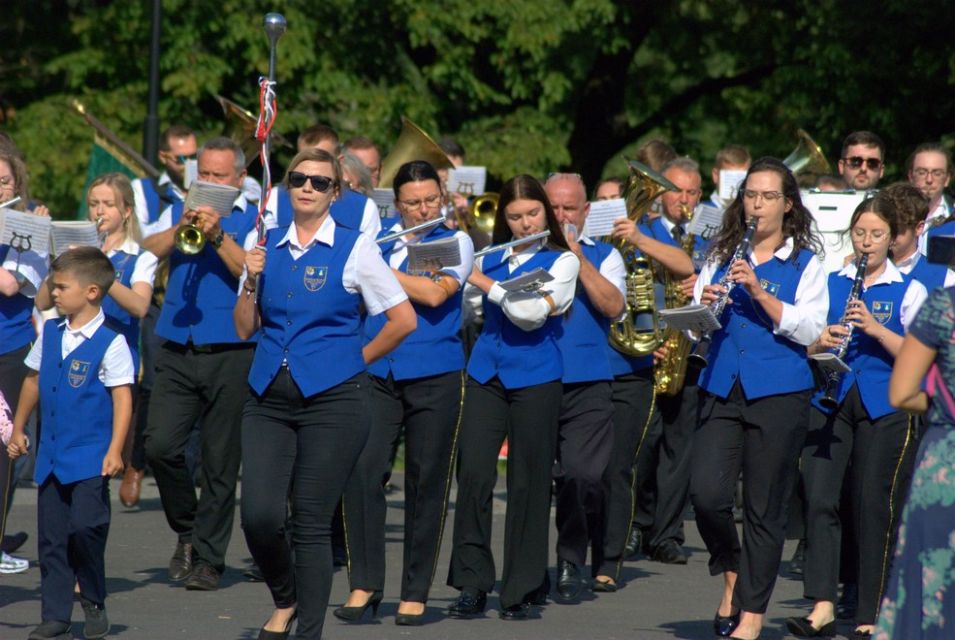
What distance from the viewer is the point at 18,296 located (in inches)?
324

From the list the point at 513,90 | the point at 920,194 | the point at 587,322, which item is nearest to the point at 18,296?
the point at 587,322

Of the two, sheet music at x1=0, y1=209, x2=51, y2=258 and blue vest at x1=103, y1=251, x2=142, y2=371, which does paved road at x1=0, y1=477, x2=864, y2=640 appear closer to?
blue vest at x1=103, y1=251, x2=142, y2=371

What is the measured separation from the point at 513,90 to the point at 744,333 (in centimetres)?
1057

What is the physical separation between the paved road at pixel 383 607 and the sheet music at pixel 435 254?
5.29ft

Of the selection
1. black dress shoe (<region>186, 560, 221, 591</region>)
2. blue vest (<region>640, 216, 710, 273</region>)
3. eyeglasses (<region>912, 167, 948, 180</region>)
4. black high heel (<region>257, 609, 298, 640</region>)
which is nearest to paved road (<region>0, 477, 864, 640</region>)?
black dress shoe (<region>186, 560, 221, 591</region>)

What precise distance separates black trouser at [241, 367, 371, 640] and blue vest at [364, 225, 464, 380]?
1.23 metres

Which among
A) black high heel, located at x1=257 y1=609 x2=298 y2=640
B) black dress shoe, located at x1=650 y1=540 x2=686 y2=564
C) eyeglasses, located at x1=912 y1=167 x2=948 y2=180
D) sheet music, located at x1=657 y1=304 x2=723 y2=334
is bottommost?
black dress shoe, located at x1=650 y1=540 x2=686 y2=564

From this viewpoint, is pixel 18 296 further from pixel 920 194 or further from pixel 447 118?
pixel 447 118

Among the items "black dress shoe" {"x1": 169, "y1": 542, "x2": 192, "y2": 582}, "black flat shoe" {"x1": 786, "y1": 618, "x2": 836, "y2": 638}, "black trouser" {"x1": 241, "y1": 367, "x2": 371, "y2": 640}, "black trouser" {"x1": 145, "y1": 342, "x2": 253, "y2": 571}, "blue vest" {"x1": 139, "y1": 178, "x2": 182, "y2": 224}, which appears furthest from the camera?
"blue vest" {"x1": 139, "y1": 178, "x2": 182, "y2": 224}

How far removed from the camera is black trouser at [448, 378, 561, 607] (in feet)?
26.6

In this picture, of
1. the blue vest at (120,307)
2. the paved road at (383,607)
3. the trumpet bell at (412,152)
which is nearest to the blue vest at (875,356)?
the paved road at (383,607)

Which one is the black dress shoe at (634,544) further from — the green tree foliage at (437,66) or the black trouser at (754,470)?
the green tree foliage at (437,66)

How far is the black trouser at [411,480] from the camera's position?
7969 mm

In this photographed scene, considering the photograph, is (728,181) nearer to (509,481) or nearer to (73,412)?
(509,481)
